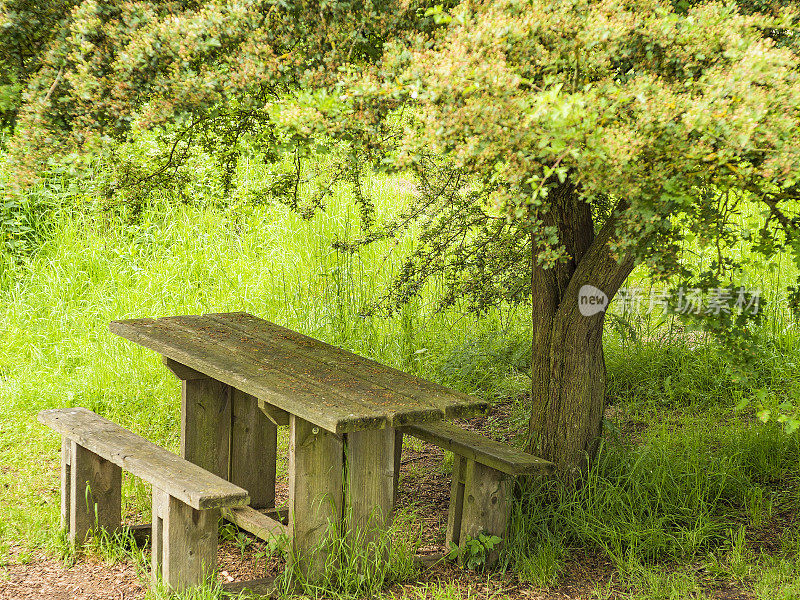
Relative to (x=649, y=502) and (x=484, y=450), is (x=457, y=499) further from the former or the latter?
(x=649, y=502)

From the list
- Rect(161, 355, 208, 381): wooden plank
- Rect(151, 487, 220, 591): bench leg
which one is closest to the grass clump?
Rect(151, 487, 220, 591): bench leg

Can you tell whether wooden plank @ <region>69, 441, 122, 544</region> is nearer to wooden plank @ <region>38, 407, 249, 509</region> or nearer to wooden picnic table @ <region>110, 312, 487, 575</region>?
wooden plank @ <region>38, 407, 249, 509</region>

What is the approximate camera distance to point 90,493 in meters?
4.18

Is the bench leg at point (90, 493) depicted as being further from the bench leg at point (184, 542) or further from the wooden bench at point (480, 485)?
the wooden bench at point (480, 485)

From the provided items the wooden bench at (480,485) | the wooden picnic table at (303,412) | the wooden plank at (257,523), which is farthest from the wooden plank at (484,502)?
the wooden plank at (257,523)

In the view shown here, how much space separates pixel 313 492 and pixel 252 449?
3.73 ft

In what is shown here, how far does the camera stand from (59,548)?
419cm

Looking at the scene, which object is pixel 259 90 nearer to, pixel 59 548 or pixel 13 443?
pixel 59 548

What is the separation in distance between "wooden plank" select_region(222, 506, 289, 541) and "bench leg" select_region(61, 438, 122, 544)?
1.85 feet

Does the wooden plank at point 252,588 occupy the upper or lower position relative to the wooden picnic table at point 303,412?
lower

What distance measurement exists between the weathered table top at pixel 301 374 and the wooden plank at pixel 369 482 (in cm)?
25

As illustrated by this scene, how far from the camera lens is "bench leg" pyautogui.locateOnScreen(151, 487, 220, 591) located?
351 cm

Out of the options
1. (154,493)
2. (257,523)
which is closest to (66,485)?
(154,493)

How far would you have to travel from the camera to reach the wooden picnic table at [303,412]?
11.2 ft
